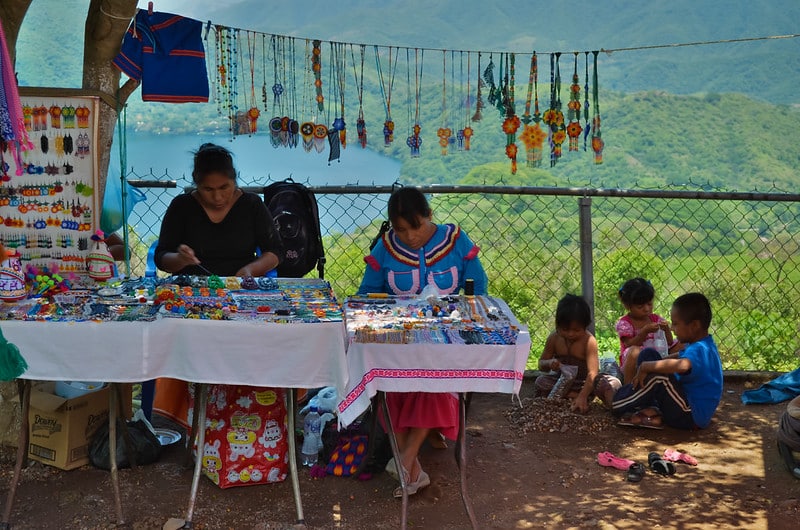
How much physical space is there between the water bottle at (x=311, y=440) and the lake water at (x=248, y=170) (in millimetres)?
1500

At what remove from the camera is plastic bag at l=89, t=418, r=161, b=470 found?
400 centimetres

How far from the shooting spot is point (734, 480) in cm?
408

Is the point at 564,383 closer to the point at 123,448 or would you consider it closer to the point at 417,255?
the point at 417,255

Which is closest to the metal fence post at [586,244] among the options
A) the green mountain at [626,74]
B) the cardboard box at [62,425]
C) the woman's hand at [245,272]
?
the woman's hand at [245,272]

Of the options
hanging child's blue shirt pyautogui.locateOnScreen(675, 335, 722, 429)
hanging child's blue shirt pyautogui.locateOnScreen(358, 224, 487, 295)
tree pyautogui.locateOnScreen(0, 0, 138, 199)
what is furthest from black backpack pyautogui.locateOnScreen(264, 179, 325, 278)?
hanging child's blue shirt pyautogui.locateOnScreen(675, 335, 722, 429)

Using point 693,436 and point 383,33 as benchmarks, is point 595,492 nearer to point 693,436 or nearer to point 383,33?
point 693,436

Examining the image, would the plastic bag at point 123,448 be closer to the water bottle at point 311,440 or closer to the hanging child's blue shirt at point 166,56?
the water bottle at point 311,440

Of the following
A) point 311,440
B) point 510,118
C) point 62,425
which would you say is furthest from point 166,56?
point 510,118

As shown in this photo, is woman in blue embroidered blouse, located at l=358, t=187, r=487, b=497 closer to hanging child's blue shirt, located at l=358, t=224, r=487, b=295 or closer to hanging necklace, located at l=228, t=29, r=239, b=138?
hanging child's blue shirt, located at l=358, t=224, r=487, b=295

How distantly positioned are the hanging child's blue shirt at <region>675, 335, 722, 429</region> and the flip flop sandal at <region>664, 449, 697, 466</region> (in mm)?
375

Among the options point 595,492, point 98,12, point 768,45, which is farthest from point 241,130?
point 768,45

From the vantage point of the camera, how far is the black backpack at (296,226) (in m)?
5.22

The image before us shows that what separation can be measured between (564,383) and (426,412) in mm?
1552

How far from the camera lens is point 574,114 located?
6.19 metres
